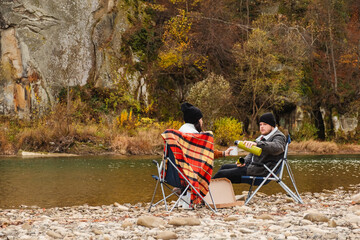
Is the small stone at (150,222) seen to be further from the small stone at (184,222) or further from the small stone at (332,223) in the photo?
the small stone at (332,223)

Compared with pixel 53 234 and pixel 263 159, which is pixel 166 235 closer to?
pixel 53 234

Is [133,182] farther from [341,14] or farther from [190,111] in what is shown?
[341,14]

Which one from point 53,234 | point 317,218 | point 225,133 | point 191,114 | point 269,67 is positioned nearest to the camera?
point 53,234

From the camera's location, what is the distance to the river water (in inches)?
301

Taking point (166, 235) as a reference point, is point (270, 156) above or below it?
above

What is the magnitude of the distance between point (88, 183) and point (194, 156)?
4814 millimetres

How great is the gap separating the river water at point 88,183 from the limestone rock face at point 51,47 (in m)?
10.8

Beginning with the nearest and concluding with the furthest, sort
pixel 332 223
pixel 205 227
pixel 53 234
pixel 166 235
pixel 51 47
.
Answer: pixel 166 235, pixel 53 234, pixel 332 223, pixel 205 227, pixel 51 47

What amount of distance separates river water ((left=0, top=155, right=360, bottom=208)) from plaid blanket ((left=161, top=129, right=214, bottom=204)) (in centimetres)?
207

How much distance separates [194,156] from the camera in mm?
5672

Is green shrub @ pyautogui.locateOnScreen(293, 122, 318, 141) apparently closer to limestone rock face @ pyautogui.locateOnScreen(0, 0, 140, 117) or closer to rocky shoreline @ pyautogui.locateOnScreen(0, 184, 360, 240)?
limestone rock face @ pyautogui.locateOnScreen(0, 0, 140, 117)

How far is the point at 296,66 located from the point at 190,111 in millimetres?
22764

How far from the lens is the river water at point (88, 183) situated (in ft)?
25.1

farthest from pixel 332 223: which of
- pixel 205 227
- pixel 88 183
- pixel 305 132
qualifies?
pixel 305 132
